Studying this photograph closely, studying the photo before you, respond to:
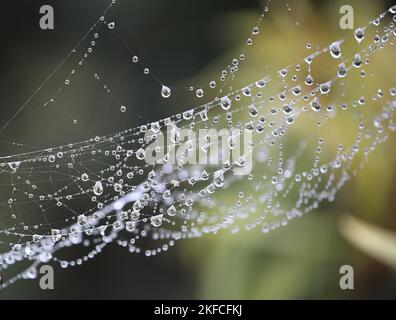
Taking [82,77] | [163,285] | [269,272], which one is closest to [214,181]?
[269,272]

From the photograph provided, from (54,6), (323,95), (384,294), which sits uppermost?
(54,6)

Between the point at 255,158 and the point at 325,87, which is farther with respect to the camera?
the point at 255,158

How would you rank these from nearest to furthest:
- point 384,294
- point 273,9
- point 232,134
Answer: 1. point 232,134
2. point 384,294
3. point 273,9

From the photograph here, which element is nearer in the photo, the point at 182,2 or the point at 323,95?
the point at 323,95

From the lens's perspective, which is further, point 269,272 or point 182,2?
point 182,2

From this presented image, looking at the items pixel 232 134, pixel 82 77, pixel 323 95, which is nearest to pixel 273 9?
pixel 323 95

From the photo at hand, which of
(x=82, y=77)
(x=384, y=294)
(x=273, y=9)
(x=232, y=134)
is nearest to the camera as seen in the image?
(x=232, y=134)

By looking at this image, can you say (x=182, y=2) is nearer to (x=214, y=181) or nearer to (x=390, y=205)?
(x=214, y=181)

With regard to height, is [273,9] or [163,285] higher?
[273,9]

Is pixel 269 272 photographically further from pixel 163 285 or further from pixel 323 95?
pixel 323 95
